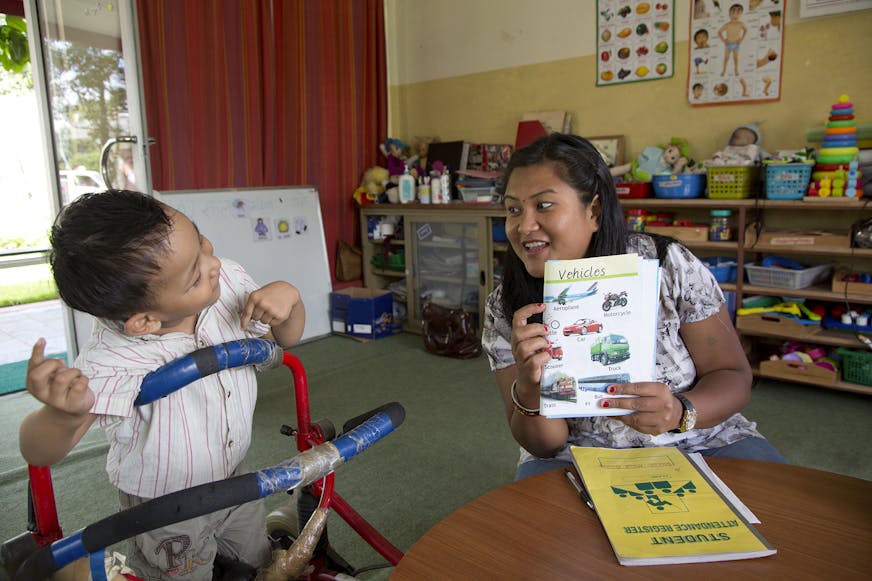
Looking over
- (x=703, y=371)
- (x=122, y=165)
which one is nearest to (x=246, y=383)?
(x=703, y=371)

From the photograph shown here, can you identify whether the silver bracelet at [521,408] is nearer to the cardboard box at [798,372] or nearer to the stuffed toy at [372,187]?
the cardboard box at [798,372]

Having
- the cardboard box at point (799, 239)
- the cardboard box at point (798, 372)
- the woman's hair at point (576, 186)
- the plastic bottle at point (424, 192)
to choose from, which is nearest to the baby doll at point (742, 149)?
the cardboard box at point (799, 239)

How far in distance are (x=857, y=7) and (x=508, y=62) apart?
2.00m

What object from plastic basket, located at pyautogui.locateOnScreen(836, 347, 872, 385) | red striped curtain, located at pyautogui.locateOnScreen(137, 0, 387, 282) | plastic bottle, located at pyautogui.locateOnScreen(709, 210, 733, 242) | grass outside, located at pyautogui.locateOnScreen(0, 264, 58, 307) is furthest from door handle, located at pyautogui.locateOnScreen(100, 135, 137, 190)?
plastic basket, located at pyautogui.locateOnScreen(836, 347, 872, 385)

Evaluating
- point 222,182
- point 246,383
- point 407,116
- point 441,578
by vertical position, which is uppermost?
point 407,116

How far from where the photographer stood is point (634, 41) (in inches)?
138

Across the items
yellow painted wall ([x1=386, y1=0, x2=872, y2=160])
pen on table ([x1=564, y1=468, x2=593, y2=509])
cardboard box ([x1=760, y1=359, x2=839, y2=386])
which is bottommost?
cardboard box ([x1=760, y1=359, x2=839, y2=386])

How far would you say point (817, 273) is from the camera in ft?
9.68

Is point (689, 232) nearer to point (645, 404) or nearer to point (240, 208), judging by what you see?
point (645, 404)

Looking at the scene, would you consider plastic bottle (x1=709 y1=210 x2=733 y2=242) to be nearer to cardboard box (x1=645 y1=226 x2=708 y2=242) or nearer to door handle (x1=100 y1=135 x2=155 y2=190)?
cardboard box (x1=645 y1=226 x2=708 y2=242)

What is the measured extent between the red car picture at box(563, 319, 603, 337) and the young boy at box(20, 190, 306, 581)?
0.51 metres

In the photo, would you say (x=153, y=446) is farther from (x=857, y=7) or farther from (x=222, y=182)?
(x=857, y=7)

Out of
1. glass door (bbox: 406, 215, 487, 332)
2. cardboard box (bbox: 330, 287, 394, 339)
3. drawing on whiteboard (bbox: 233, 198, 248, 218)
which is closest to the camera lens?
drawing on whiteboard (bbox: 233, 198, 248, 218)

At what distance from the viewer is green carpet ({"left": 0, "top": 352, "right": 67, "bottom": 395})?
3.36 metres
